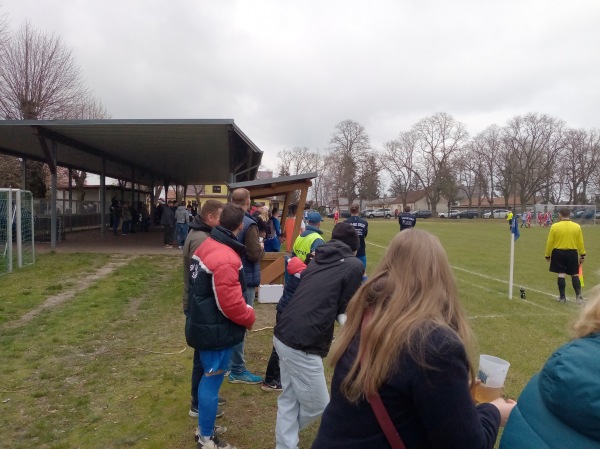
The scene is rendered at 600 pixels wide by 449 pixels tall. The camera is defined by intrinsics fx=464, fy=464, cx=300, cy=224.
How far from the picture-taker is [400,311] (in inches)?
60.7

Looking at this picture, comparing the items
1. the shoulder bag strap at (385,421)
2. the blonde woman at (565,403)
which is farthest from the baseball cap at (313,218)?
the blonde woman at (565,403)

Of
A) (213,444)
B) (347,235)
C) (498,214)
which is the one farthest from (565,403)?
(498,214)

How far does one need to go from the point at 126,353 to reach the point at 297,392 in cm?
361

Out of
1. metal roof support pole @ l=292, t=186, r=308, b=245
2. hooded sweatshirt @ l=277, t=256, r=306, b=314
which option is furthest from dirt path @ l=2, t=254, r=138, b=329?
hooded sweatshirt @ l=277, t=256, r=306, b=314

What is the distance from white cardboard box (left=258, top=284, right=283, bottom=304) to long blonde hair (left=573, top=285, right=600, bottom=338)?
7.29 metres

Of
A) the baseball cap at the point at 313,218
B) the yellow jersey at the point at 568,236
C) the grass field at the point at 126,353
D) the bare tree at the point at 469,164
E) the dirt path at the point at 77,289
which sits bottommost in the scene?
the grass field at the point at 126,353

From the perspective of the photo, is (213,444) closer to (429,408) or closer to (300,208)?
(429,408)

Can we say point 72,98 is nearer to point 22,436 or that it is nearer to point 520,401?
point 22,436

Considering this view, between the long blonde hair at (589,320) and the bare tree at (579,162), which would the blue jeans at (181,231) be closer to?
the long blonde hair at (589,320)

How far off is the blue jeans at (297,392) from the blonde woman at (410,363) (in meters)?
1.18

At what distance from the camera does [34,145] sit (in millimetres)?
17438

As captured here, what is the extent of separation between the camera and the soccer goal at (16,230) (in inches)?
427

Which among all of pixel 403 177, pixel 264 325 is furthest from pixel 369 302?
pixel 403 177

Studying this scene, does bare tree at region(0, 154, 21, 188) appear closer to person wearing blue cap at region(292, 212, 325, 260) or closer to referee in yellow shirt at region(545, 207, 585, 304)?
person wearing blue cap at region(292, 212, 325, 260)
